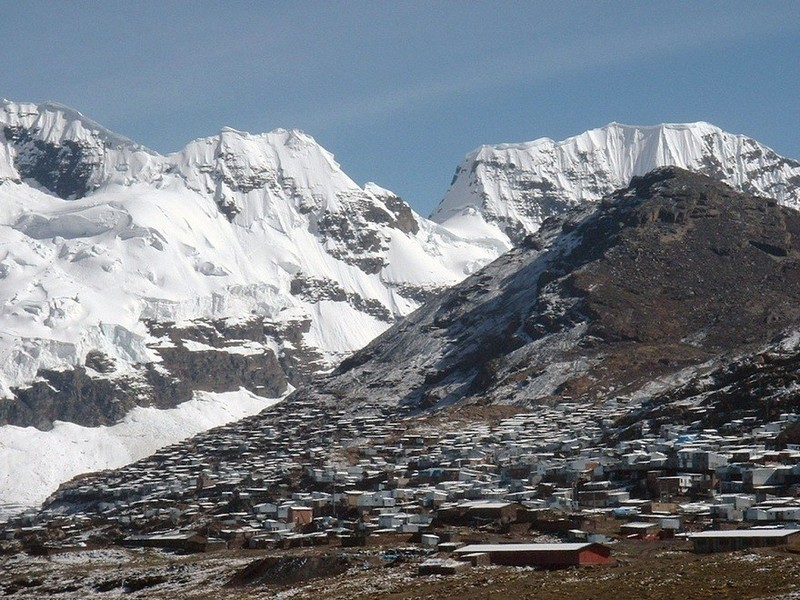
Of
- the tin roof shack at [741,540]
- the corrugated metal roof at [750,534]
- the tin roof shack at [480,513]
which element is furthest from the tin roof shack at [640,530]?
the tin roof shack at [741,540]

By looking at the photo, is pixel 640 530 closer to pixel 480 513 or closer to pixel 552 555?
pixel 480 513

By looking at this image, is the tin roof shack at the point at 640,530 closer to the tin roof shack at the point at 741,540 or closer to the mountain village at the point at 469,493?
the mountain village at the point at 469,493

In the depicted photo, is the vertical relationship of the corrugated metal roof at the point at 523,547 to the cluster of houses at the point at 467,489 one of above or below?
below

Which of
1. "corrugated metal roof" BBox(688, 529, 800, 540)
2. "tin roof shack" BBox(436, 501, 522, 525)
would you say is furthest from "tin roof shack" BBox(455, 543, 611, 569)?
"tin roof shack" BBox(436, 501, 522, 525)

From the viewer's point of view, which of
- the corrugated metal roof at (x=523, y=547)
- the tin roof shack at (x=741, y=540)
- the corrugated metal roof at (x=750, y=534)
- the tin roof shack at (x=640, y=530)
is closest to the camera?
the corrugated metal roof at (x=523, y=547)

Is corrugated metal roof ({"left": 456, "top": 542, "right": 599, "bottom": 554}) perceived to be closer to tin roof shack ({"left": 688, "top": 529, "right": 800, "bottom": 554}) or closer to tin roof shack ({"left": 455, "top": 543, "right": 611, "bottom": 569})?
tin roof shack ({"left": 455, "top": 543, "right": 611, "bottom": 569})

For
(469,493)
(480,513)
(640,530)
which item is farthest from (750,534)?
(469,493)
